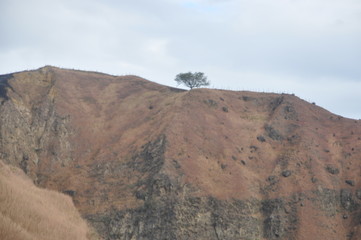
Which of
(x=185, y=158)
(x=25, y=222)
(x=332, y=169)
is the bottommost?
(x=185, y=158)

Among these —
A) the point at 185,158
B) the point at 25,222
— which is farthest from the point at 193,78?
the point at 25,222

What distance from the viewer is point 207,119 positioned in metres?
52.0

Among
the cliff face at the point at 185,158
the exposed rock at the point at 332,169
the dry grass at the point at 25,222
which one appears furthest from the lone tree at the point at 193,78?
the dry grass at the point at 25,222

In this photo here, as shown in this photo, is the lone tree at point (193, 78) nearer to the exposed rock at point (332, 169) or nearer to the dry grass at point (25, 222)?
the exposed rock at point (332, 169)

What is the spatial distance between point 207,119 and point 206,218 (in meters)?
16.2

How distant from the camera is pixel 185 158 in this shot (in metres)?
43.8

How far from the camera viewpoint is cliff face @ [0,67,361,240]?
3956cm

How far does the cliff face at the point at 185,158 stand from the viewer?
39.6m

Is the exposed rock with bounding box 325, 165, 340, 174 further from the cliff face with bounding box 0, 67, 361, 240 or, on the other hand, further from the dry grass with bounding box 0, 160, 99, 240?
the dry grass with bounding box 0, 160, 99, 240

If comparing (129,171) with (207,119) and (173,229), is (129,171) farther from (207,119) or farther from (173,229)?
(207,119)

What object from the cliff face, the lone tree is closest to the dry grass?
the cliff face

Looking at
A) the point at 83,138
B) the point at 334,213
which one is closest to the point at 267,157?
the point at 334,213

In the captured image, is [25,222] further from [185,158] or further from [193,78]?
[193,78]

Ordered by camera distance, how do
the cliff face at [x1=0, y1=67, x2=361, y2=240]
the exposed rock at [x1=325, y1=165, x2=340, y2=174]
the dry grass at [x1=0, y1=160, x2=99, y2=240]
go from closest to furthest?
1. the dry grass at [x1=0, y1=160, x2=99, y2=240]
2. the cliff face at [x1=0, y1=67, x2=361, y2=240]
3. the exposed rock at [x1=325, y1=165, x2=340, y2=174]
